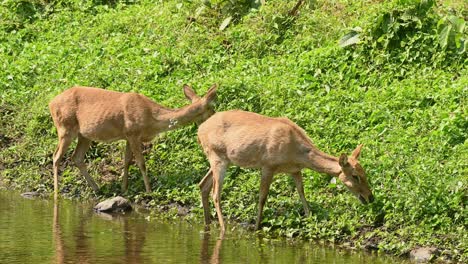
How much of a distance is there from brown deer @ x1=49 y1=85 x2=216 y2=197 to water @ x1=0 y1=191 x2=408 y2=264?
4.99 ft

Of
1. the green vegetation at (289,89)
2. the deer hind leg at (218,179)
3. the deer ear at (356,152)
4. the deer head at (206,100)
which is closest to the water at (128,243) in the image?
the deer hind leg at (218,179)

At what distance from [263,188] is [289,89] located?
2.91 meters

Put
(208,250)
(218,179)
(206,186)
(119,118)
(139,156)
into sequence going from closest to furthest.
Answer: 1. (208,250)
2. (218,179)
3. (206,186)
4. (139,156)
5. (119,118)

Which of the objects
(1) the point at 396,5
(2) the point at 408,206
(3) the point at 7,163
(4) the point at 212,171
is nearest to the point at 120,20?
(3) the point at 7,163

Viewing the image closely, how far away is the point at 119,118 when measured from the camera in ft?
54.0

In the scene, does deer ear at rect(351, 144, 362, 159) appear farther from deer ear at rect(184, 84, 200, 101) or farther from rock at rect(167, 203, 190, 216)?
deer ear at rect(184, 84, 200, 101)

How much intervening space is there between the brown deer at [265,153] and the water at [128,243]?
76 centimetres

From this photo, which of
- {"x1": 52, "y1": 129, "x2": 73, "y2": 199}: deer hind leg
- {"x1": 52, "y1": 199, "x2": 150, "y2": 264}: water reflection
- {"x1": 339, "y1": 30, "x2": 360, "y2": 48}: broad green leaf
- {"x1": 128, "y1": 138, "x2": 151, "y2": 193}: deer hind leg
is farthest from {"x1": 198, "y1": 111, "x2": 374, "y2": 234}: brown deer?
{"x1": 339, "y1": 30, "x2": 360, "y2": 48}: broad green leaf

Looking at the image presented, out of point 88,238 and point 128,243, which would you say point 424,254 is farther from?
Answer: point 88,238

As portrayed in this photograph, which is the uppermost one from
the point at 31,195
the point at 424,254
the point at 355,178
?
the point at 355,178

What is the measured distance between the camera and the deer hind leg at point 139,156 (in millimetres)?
16141

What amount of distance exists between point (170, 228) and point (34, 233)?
1699 millimetres

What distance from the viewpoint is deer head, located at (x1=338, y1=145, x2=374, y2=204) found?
1395 centimetres

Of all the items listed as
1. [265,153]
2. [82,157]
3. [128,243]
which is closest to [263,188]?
[265,153]
